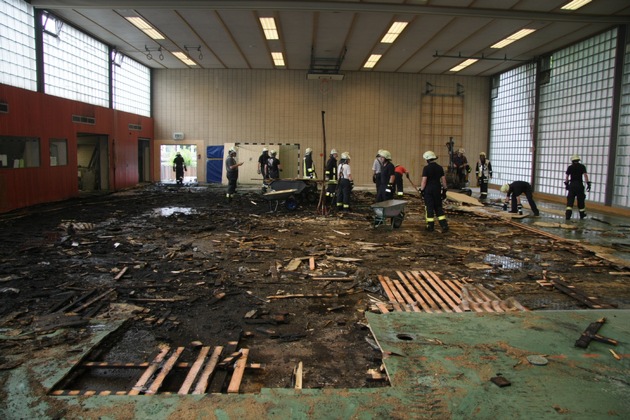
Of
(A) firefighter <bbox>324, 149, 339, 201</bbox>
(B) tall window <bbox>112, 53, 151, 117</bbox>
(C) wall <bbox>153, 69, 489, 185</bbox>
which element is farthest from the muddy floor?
(C) wall <bbox>153, 69, 489, 185</bbox>

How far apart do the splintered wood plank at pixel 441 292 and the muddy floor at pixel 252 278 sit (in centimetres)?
29

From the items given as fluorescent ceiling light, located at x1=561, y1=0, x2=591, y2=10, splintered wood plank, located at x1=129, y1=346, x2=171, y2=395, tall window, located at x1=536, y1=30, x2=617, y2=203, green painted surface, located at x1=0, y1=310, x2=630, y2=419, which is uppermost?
fluorescent ceiling light, located at x1=561, y1=0, x2=591, y2=10

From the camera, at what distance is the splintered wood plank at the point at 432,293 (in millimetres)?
5420

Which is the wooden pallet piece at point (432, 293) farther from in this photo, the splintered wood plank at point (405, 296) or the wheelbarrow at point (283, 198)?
the wheelbarrow at point (283, 198)

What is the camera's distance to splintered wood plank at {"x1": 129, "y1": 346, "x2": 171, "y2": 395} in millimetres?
3448

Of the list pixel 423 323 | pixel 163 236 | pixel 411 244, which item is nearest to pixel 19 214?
pixel 163 236

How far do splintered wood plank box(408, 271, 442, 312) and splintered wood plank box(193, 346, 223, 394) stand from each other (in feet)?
8.46

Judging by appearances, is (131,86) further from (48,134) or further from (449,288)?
(449,288)

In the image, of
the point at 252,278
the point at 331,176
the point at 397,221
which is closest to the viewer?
the point at 252,278

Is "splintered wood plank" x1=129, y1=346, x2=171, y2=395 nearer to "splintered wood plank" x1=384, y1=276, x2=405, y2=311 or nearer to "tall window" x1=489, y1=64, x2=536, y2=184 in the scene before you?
"splintered wood plank" x1=384, y1=276, x2=405, y2=311

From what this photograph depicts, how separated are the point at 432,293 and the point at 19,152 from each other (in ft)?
43.6

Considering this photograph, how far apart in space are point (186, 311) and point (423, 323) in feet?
9.27

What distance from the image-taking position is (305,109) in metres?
24.4

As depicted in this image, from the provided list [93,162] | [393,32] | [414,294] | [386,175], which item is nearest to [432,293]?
[414,294]
